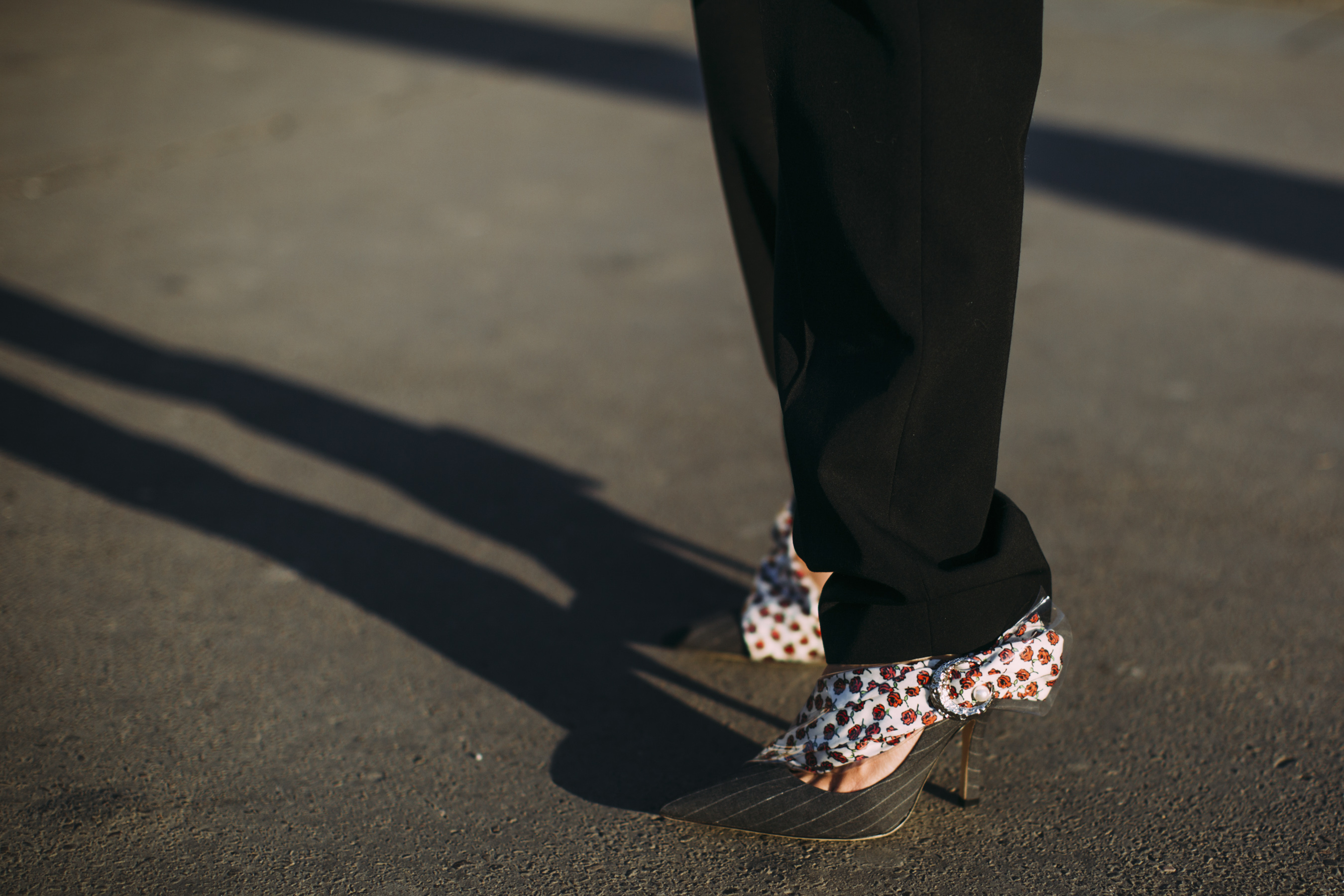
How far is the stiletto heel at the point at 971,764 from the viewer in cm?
163

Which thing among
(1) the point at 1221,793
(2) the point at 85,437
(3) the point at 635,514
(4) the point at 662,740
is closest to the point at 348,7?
(2) the point at 85,437

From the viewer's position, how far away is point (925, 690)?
1525mm

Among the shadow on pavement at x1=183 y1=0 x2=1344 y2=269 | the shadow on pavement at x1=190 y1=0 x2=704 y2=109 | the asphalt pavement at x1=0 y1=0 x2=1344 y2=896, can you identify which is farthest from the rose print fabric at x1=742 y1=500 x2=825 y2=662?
the shadow on pavement at x1=190 y1=0 x2=704 y2=109

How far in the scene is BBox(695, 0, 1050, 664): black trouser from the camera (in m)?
1.30

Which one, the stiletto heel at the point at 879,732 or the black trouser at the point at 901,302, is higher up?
the black trouser at the point at 901,302

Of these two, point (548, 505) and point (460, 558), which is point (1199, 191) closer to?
point (548, 505)

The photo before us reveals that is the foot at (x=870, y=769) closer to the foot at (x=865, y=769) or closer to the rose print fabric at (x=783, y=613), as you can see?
the foot at (x=865, y=769)

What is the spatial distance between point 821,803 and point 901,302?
0.70 m

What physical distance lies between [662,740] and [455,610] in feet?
1.75

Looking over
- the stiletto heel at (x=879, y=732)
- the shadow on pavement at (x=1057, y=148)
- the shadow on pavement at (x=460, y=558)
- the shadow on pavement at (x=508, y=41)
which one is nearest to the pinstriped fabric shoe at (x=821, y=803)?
the stiletto heel at (x=879, y=732)

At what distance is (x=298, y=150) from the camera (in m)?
4.79

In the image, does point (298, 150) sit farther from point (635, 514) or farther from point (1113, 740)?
point (1113, 740)

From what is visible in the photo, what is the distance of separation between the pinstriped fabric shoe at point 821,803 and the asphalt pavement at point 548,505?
0.04m

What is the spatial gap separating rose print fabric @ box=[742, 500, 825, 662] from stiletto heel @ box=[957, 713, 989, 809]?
36cm
